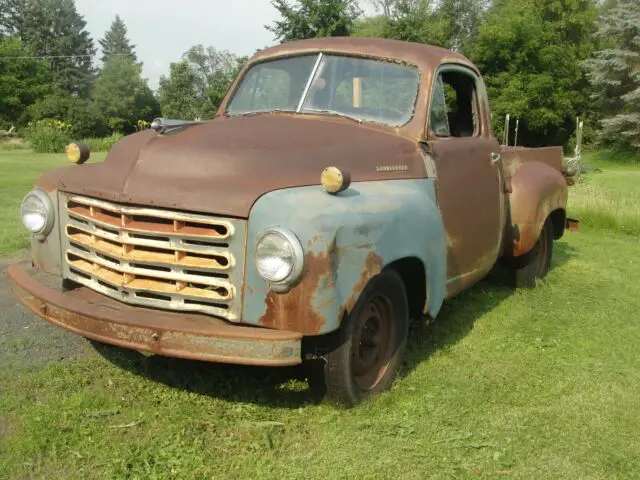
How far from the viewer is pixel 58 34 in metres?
68.1

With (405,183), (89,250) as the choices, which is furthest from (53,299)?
(405,183)

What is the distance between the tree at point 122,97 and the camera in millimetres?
48969

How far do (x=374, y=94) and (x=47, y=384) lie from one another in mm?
2679

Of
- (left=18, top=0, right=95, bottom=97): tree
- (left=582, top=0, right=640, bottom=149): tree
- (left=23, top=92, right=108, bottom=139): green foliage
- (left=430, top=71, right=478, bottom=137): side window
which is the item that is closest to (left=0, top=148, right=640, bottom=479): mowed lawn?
(left=430, top=71, right=478, bottom=137): side window

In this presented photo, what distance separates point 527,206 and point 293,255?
3214mm

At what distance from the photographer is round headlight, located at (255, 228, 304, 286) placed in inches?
112

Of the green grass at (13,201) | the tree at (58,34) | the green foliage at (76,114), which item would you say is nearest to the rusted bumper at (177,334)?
the green grass at (13,201)

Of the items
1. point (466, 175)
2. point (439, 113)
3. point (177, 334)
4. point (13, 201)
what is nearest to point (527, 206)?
point (466, 175)

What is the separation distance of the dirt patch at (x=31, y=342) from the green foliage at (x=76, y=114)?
44.5 m

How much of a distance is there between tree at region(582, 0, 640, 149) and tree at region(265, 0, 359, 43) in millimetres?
14736

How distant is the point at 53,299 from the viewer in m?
3.35

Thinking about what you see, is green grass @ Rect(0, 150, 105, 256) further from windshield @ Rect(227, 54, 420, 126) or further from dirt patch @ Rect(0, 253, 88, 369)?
windshield @ Rect(227, 54, 420, 126)

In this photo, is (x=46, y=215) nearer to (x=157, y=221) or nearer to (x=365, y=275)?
(x=157, y=221)

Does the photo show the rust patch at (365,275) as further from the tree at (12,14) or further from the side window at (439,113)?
the tree at (12,14)
